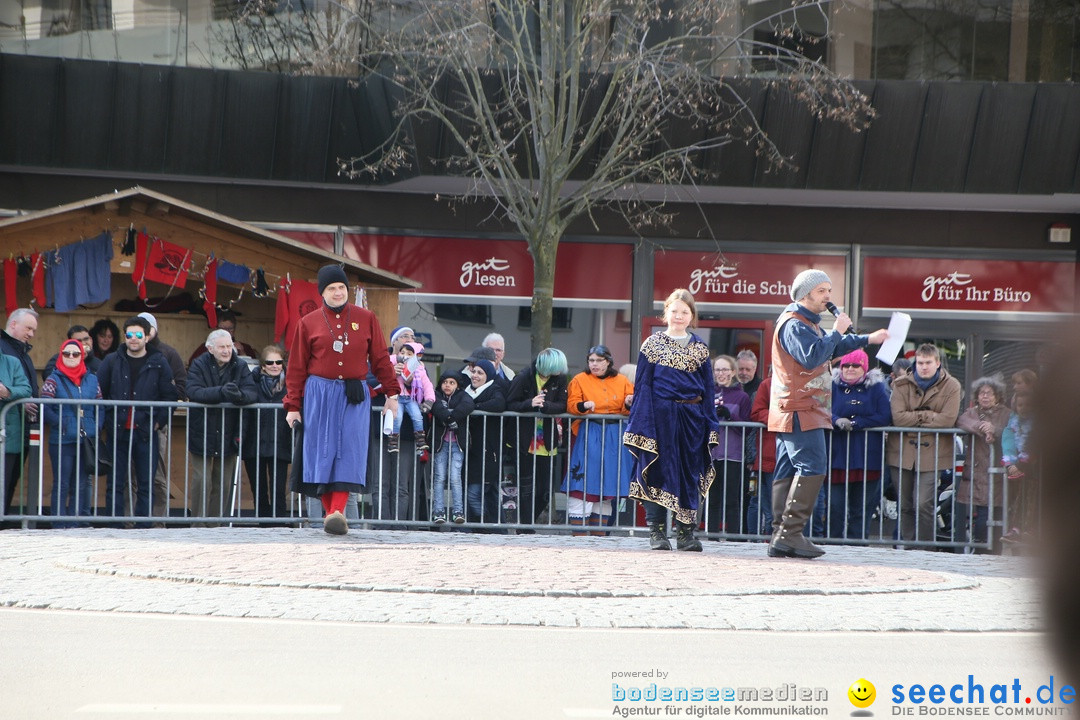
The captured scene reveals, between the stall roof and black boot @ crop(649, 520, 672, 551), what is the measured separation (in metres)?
5.75

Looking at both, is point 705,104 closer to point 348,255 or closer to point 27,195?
point 348,255

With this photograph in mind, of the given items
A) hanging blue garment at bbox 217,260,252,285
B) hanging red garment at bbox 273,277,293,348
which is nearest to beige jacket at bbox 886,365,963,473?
hanging red garment at bbox 273,277,293,348

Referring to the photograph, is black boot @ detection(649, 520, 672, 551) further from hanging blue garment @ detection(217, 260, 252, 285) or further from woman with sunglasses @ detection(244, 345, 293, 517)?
hanging blue garment @ detection(217, 260, 252, 285)

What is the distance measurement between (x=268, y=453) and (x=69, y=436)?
1.73 meters

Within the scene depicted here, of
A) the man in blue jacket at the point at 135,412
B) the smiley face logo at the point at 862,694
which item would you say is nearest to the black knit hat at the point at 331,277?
the man in blue jacket at the point at 135,412

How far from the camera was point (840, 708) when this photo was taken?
16.5ft

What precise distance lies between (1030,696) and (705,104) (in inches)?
515

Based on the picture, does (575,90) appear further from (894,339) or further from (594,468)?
(894,339)

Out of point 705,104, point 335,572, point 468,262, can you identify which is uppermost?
point 705,104

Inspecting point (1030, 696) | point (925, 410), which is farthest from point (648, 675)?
point (925, 410)

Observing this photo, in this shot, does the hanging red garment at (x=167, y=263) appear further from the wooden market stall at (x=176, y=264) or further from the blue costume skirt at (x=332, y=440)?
the blue costume skirt at (x=332, y=440)

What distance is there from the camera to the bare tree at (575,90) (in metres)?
15.7

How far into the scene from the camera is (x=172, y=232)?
14.9 meters

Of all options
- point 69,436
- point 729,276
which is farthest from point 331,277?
point 729,276
